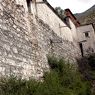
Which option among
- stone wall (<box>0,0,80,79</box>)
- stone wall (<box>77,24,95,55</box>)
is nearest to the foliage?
stone wall (<box>0,0,80,79</box>)

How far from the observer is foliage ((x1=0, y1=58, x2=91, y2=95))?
627 centimetres

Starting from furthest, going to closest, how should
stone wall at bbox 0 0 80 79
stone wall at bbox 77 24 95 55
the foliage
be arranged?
stone wall at bbox 77 24 95 55 < stone wall at bbox 0 0 80 79 < the foliage

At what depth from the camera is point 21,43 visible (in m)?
7.99

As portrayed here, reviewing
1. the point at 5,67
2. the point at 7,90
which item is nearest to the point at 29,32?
the point at 5,67

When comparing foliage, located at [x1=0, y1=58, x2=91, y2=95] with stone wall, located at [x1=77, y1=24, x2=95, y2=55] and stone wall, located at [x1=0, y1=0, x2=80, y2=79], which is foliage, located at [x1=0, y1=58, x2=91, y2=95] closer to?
stone wall, located at [x1=0, y1=0, x2=80, y2=79]

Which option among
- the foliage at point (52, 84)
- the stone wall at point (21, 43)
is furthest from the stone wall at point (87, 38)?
the stone wall at point (21, 43)

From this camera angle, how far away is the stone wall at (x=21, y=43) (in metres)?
6.88

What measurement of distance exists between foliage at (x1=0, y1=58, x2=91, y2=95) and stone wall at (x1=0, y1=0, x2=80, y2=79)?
302 millimetres

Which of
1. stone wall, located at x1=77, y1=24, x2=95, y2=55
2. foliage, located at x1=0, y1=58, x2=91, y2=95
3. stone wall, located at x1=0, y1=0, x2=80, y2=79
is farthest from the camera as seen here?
stone wall, located at x1=77, y1=24, x2=95, y2=55

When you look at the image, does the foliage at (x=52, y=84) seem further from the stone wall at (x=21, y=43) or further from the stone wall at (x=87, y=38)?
the stone wall at (x=87, y=38)

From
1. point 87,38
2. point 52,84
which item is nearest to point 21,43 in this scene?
point 52,84

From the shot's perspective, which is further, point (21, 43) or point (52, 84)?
point (52, 84)

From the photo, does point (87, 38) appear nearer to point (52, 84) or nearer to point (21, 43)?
point (52, 84)

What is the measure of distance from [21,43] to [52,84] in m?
1.51
